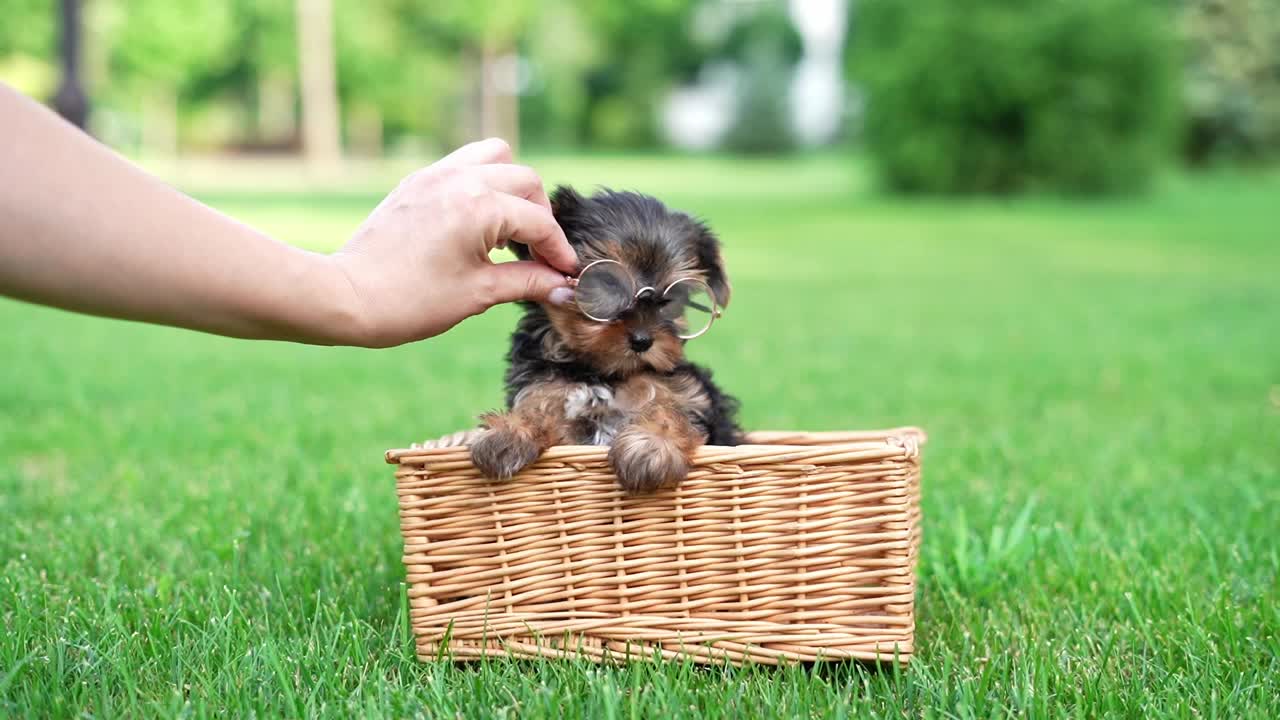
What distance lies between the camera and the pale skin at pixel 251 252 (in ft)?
6.64

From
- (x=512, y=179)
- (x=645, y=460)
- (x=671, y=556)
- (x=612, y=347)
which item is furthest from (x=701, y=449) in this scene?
(x=512, y=179)

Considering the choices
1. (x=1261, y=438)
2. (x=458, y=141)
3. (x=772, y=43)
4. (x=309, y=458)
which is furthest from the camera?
(x=772, y=43)

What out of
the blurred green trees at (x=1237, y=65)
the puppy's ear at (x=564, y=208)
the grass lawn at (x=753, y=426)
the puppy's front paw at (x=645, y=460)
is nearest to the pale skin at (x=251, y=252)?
the puppy's ear at (x=564, y=208)

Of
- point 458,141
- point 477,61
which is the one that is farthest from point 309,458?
point 458,141

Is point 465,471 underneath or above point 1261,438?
above

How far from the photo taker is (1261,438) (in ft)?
19.1

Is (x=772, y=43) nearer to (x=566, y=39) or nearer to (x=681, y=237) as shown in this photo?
(x=566, y=39)

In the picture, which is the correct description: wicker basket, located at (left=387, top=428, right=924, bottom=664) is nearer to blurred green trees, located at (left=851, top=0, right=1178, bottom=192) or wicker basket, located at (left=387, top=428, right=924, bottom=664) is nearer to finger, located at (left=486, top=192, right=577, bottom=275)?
finger, located at (left=486, top=192, right=577, bottom=275)

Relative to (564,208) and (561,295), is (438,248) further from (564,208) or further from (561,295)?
(564,208)

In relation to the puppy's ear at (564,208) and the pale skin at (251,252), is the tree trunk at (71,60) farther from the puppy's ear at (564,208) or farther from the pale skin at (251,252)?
the pale skin at (251,252)

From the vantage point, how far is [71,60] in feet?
38.4

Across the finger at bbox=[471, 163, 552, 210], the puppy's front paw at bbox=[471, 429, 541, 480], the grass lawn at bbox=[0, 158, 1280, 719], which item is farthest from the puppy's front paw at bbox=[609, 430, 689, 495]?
the finger at bbox=[471, 163, 552, 210]

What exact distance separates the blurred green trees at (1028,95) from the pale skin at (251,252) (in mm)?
28409

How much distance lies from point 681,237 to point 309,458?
274cm
